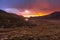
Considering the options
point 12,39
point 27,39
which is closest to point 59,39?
point 27,39

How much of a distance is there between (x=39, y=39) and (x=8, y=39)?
251 inches

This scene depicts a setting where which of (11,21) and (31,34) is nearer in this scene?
(31,34)

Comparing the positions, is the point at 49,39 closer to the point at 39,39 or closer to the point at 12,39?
the point at 39,39

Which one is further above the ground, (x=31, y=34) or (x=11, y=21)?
(x=11, y=21)

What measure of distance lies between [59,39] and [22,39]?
7.80m

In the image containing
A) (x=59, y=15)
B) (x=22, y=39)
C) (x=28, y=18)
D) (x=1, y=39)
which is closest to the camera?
(x=22, y=39)

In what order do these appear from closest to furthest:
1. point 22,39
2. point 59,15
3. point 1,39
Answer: point 22,39 → point 1,39 → point 59,15

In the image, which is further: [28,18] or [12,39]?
[28,18]

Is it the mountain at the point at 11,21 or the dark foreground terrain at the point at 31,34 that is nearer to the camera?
the dark foreground terrain at the point at 31,34

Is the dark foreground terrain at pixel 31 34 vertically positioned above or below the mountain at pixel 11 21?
below

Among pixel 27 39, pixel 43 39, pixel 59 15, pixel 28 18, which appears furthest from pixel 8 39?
pixel 59 15

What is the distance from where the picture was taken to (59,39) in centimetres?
4206

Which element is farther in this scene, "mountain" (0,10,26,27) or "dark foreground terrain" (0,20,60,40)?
"mountain" (0,10,26,27)

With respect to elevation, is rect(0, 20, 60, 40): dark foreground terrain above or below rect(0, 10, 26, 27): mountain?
below
